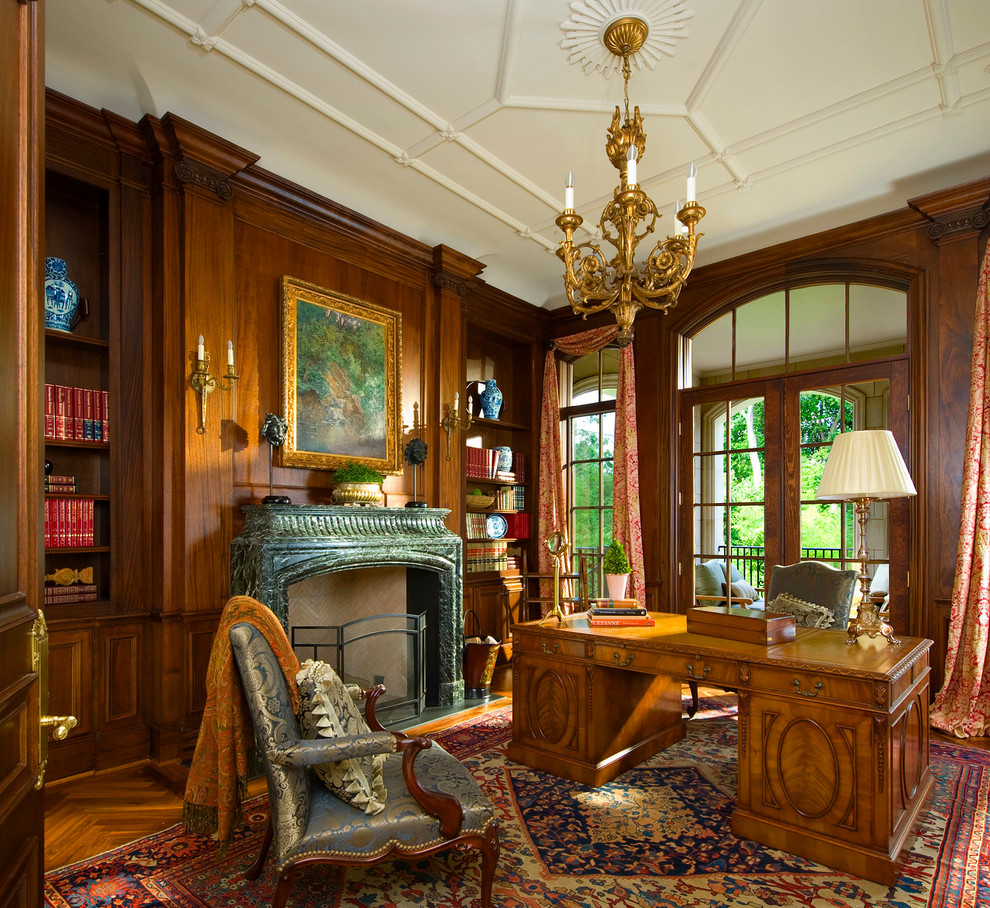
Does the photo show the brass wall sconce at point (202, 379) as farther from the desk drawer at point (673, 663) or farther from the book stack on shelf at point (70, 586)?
the desk drawer at point (673, 663)

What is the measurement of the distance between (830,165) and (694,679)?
334 cm

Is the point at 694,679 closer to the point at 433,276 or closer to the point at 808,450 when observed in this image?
the point at 808,450

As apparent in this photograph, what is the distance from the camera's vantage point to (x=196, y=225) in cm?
364

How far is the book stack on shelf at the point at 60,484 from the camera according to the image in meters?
3.32

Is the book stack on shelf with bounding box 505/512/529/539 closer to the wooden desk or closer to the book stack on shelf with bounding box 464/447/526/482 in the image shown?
the book stack on shelf with bounding box 464/447/526/482

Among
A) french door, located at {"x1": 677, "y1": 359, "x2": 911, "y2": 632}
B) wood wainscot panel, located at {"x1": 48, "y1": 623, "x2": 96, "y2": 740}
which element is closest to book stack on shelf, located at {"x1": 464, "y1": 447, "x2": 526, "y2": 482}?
french door, located at {"x1": 677, "y1": 359, "x2": 911, "y2": 632}

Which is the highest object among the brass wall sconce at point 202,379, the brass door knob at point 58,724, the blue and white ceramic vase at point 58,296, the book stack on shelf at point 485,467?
the blue and white ceramic vase at point 58,296

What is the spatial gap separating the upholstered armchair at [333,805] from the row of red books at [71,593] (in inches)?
73.9

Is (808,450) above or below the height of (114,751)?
above

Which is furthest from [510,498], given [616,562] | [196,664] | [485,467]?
[196,664]

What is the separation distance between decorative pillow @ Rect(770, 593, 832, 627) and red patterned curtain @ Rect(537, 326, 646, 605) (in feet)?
5.84

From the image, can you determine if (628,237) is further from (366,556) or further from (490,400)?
(490,400)

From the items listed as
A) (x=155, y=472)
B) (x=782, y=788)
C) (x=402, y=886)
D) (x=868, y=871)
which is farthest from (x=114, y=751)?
(x=868, y=871)

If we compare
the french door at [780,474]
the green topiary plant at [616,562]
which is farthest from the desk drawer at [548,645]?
the french door at [780,474]
